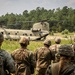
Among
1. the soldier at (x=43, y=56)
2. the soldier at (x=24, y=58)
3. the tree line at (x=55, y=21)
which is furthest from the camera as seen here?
the tree line at (x=55, y=21)

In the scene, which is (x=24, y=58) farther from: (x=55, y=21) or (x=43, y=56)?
(x=55, y=21)

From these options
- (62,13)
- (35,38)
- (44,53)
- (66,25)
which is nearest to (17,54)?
(44,53)

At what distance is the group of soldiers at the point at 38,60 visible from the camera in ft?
15.8

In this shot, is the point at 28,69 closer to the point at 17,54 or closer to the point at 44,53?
the point at 17,54

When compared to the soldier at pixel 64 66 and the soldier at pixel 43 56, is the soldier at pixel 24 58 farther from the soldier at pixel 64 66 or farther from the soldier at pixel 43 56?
the soldier at pixel 64 66

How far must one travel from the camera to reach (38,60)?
36.3ft

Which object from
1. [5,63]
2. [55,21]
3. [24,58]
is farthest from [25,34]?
[55,21]

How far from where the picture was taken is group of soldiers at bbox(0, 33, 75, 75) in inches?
189

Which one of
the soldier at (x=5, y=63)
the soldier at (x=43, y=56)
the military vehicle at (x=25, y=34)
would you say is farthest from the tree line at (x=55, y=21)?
the soldier at (x=5, y=63)

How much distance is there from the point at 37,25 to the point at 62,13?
3719 inches

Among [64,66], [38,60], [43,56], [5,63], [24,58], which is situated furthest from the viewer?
[38,60]

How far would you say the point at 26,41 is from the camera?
836cm

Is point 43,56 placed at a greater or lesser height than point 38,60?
greater

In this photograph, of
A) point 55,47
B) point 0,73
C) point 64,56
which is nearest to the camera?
point 64,56
